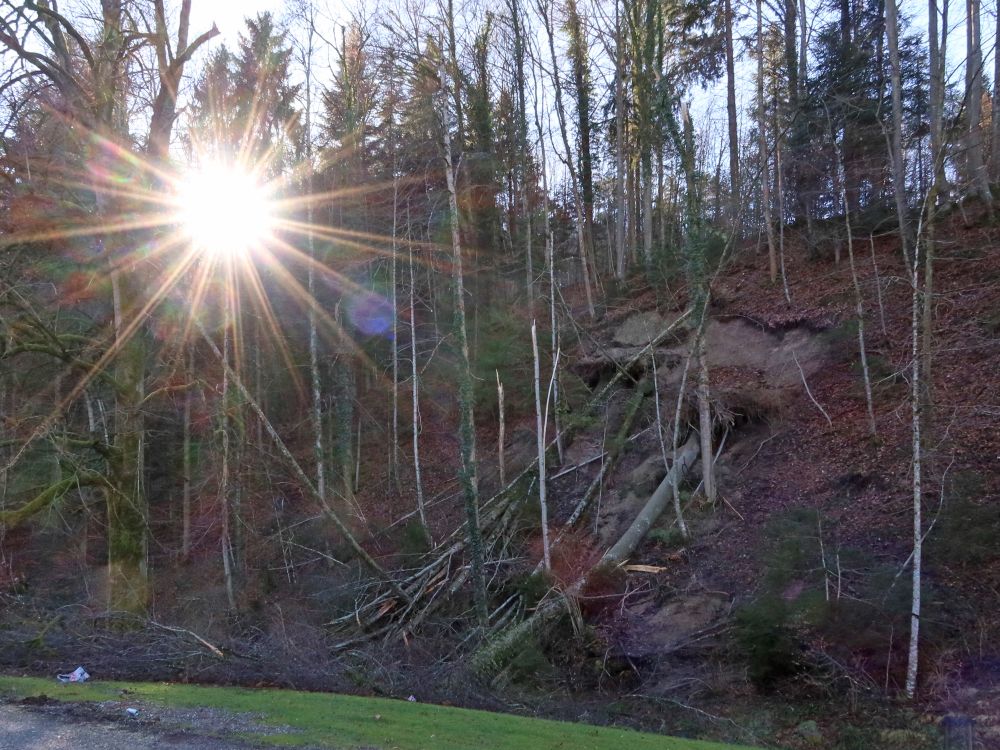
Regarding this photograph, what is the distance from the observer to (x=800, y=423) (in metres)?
16.6

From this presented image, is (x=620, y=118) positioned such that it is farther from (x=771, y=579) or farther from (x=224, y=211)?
(x=771, y=579)

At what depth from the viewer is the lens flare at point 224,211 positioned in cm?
1594

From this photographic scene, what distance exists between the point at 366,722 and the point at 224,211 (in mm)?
15352

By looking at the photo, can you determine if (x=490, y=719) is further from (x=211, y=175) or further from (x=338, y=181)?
(x=338, y=181)

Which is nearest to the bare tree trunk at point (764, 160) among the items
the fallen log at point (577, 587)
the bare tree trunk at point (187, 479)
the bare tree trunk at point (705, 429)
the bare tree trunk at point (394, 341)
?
the bare tree trunk at point (705, 429)

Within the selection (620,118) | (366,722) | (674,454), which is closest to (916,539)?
(674,454)

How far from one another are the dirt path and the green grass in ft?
1.89

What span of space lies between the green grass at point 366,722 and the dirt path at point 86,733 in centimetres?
58

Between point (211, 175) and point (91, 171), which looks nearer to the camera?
point (91, 171)

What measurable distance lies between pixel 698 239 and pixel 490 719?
11.3 metres

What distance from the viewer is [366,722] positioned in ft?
25.7

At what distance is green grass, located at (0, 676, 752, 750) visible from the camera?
23.5 feet

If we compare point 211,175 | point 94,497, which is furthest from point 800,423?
point 94,497

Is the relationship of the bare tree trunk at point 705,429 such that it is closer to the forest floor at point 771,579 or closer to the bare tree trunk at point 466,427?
the forest floor at point 771,579
